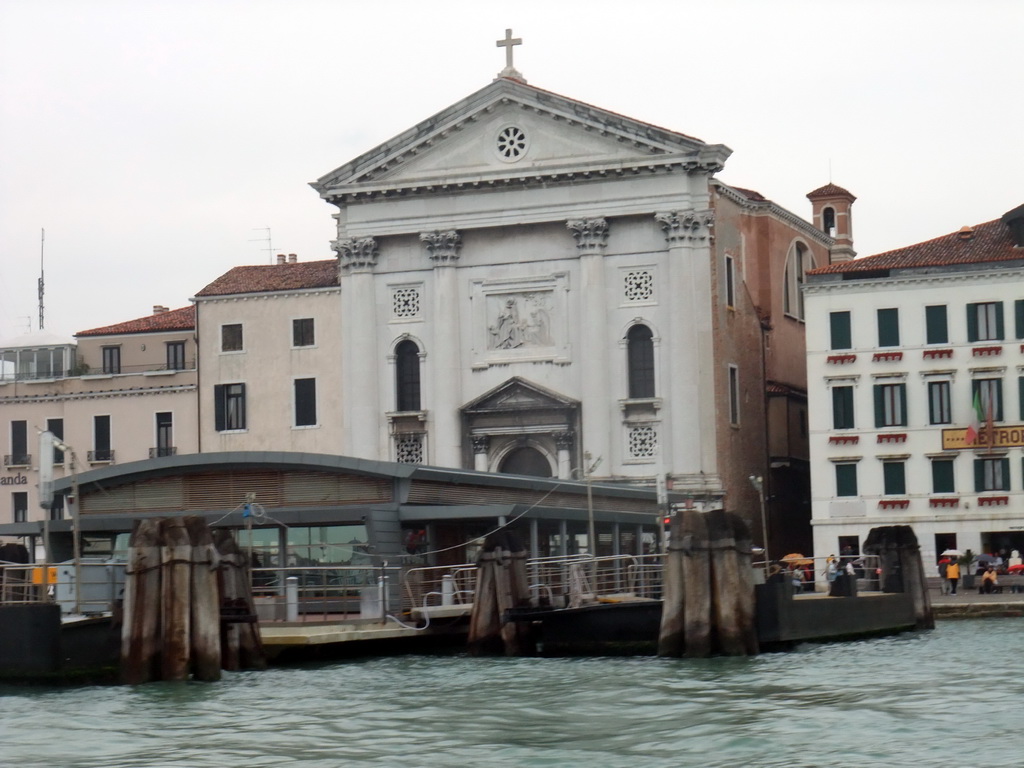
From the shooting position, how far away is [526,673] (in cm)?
3086

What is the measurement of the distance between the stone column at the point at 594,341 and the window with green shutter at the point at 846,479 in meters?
6.26

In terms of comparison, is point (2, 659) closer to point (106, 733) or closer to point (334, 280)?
point (106, 733)

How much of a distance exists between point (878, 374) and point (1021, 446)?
13.9 feet

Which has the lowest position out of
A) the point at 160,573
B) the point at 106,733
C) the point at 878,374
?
the point at 106,733

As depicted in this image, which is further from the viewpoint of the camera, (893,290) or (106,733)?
(893,290)

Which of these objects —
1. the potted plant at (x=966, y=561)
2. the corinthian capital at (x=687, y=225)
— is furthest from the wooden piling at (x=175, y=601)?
the corinthian capital at (x=687, y=225)

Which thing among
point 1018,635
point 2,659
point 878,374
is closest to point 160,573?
point 2,659


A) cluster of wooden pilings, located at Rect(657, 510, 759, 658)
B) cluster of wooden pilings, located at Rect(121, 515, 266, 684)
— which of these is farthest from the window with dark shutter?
cluster of wooden pilings, located at Rect(121, 515, 266, 684)

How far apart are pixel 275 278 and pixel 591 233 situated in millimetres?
11379

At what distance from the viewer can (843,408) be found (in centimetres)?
5697

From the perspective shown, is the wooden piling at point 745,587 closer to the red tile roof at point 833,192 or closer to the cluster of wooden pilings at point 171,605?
the cluster of wooden pilings at point 171,605

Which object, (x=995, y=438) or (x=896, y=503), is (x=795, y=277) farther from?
(x=995, y=438)

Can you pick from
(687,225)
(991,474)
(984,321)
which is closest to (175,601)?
(991,474)

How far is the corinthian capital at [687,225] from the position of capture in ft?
192
